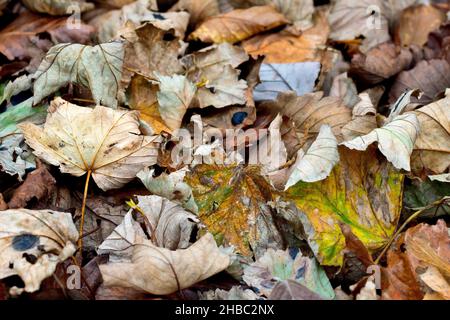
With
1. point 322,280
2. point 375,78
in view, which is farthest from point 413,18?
point 322,280

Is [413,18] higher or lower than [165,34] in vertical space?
lower

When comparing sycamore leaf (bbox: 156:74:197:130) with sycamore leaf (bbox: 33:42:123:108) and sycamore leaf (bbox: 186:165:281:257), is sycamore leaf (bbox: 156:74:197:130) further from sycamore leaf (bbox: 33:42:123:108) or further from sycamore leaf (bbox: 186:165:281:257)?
Answer: sycamore leaf (bbox: 186:165:281:257)

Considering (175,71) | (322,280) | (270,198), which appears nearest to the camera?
(322,280)

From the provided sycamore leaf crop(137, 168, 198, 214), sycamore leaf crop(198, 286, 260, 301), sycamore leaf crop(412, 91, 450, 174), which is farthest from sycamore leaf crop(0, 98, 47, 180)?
sycamore leaf crop(412, 91, 450, 174)

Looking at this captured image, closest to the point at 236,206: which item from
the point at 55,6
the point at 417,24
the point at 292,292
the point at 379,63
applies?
the point at 292,292

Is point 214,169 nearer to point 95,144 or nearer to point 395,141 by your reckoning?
point 95,144

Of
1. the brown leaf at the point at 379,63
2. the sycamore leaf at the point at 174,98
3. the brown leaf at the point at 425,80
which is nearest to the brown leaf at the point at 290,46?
the brown leaf at the point at 379,63

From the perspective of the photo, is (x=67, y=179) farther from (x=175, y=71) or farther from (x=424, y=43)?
(x=424, y=43)

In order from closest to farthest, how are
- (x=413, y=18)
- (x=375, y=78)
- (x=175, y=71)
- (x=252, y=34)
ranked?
(x=175, y=71) < (x=375, y=78) < (x=252, y=34) < (x=413, y=18)
